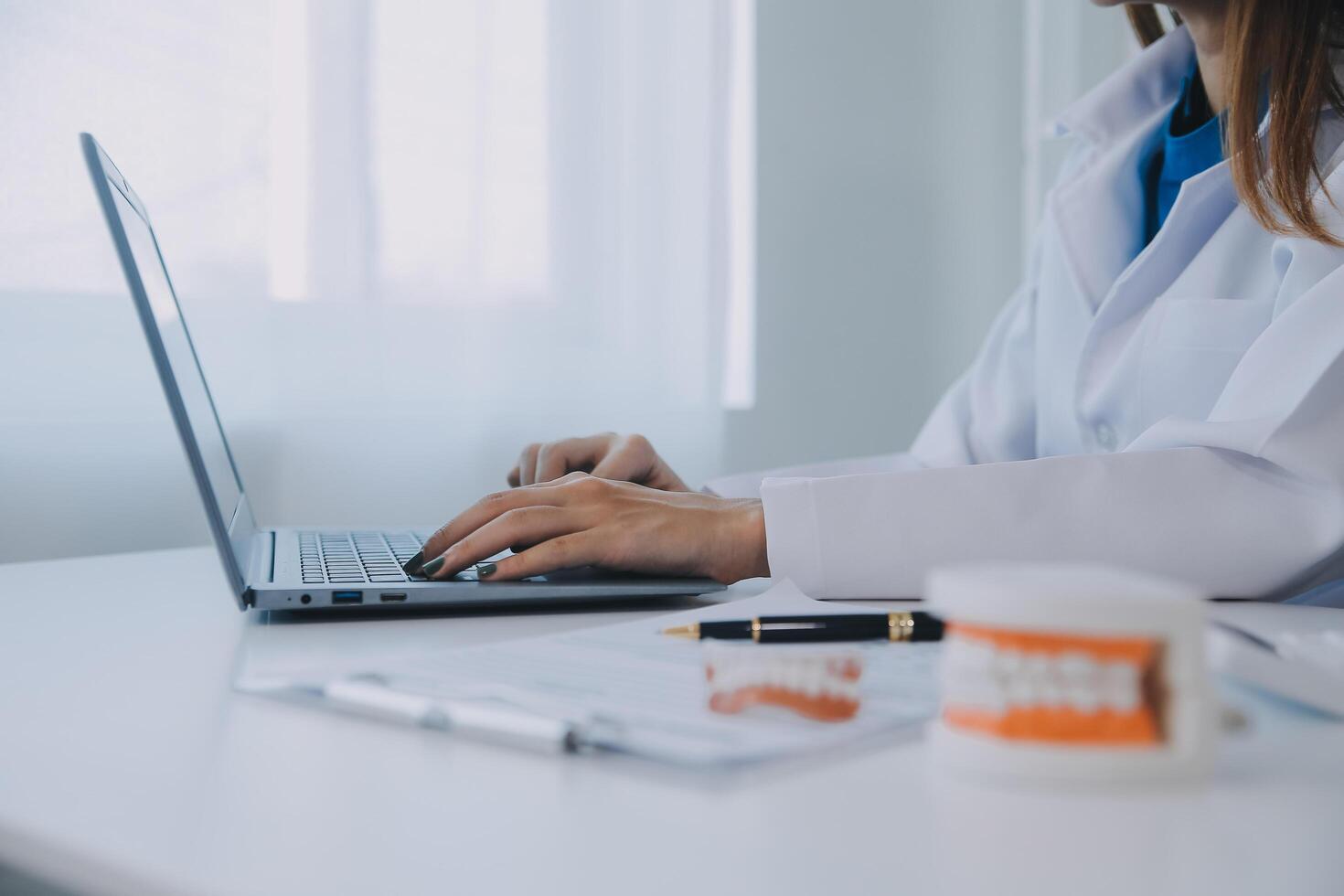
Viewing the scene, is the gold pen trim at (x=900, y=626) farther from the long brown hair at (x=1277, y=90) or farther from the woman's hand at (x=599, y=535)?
the long brown hair at (x=1277, y=90)

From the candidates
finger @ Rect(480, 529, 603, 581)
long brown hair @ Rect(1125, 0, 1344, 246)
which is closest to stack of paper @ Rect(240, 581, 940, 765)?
finger @ Rect(480, 529, 603, 581)

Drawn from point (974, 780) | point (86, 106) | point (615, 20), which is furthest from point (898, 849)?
point (615, 20)

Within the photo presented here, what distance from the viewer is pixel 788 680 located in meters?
0.40

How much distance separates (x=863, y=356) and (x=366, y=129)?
3.62 ft

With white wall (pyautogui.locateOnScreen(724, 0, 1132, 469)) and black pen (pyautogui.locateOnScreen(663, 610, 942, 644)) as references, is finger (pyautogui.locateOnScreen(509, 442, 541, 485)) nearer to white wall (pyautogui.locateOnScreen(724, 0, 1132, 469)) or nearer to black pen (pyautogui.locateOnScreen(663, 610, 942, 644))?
black pen (pyautogui.locateOnScreen(663, 610, 942, 644))

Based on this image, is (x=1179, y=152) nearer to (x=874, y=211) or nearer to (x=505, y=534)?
(x=505, y=534)

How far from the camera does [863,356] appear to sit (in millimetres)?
2258

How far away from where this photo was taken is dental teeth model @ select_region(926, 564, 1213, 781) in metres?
0.31

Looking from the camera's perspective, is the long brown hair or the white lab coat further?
the long brown hair

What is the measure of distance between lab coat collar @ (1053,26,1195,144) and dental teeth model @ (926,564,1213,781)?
1.07m

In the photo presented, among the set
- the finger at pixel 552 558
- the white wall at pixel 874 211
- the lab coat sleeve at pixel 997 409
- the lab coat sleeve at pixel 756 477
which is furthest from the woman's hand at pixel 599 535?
the white wall at pixel 874 211

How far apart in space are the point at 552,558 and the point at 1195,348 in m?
0.59

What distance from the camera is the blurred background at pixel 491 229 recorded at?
122 cm

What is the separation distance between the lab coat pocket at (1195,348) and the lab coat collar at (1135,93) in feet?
1.14
